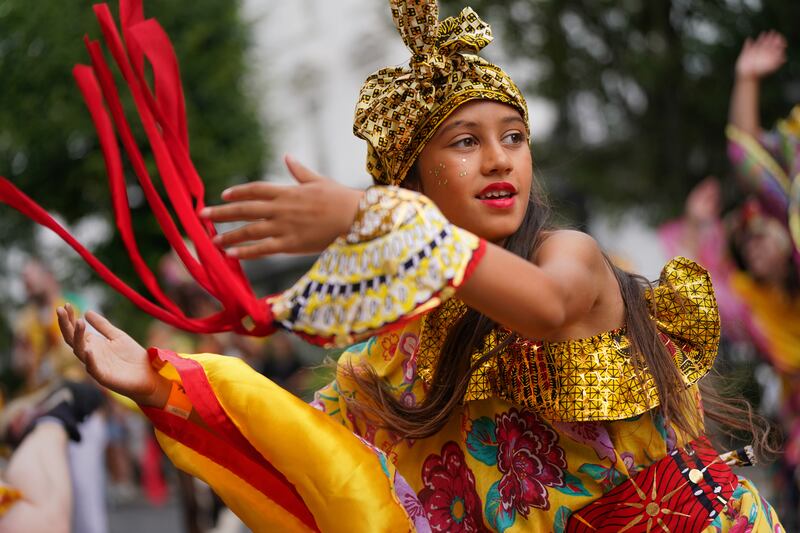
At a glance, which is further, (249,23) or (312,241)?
(249,23)

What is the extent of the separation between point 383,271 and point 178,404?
773mm

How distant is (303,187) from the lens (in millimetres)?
1827

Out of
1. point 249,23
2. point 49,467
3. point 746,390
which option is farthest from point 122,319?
point 746,390

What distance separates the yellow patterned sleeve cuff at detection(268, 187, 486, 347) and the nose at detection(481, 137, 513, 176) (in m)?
0.49

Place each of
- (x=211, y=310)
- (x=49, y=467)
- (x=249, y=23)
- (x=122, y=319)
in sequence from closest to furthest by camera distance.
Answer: (x=49, y=467)
(x=211, y=310)
(x=122, y=319)
(x=249, y=23)

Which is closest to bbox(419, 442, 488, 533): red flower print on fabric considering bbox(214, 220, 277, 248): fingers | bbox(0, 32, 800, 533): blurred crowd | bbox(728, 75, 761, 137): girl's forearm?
bbox(214, 220, 277, 248): fingers

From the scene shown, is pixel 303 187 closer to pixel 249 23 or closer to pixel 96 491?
pixel 96 491

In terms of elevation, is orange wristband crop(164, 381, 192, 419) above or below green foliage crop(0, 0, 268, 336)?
above

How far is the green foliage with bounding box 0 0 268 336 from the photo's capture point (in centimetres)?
1335

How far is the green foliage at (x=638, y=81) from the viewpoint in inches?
468

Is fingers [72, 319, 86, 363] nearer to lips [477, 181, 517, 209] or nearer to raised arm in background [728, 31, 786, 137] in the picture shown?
lips [477, 181, 517, 209]

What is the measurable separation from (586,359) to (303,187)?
29.8 inches

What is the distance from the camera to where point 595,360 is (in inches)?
89.1

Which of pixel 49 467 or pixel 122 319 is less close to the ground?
pixel 49 467
